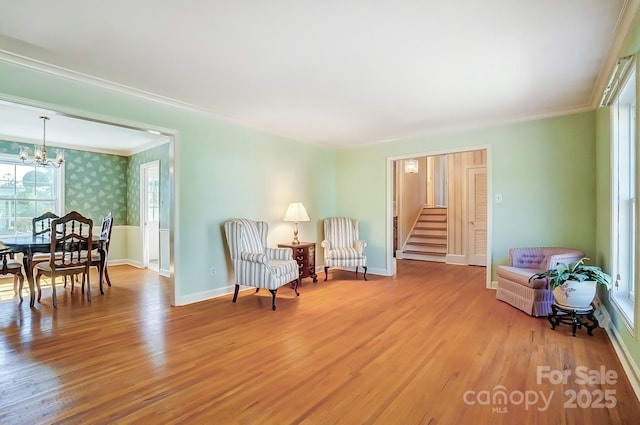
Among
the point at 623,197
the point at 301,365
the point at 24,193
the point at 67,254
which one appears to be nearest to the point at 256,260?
the point at 301,365

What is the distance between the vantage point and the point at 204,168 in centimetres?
402

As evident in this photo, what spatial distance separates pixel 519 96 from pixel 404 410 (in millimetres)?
3397

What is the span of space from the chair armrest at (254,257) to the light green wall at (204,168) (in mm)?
520

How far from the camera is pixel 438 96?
3.47 meters

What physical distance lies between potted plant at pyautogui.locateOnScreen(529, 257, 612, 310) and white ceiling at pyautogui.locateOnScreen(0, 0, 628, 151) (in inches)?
71.4

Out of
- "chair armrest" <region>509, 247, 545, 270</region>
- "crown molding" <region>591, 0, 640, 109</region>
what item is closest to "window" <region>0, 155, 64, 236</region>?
"chair armrest" <region>509, 247, 545, 270</region>

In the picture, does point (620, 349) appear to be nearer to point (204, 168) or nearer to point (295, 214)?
point (295, 214)

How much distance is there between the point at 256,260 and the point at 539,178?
3.80 metres

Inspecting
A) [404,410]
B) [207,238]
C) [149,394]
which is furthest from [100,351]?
[404,410]

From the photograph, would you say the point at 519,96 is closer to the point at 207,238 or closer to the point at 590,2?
the point at 590,2

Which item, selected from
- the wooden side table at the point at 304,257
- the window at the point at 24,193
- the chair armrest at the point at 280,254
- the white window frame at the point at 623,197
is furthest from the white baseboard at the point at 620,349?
the window at the point at 24,193

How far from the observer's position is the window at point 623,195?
2.66m

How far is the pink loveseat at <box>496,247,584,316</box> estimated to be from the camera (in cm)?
325

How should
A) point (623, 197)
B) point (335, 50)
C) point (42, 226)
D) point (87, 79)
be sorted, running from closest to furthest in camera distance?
point (335, 50), point (623, 197), point (87, 79), point (42, 226)
